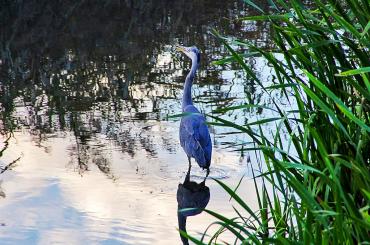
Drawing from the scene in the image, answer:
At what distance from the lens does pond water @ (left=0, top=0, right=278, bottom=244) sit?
5867mm

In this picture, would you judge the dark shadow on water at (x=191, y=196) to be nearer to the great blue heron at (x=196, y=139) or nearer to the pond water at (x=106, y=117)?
the pond water at (x=106, y=117)

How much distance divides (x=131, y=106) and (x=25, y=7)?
4.86 metres

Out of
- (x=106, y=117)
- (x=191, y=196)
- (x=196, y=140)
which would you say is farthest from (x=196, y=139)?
(x=106, y=117)

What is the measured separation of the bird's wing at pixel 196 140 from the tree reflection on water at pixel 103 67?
1.60 feet

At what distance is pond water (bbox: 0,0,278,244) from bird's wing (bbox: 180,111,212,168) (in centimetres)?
19

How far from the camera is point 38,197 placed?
618cm

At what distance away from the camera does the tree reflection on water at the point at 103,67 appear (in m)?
7.84

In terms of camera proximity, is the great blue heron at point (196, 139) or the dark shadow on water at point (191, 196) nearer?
the dark shadow on water at point (191, 196)

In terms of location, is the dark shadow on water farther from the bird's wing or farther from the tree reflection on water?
the tree reflection on water

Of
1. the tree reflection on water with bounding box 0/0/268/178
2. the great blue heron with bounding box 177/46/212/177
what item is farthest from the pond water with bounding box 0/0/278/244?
the great blue heron with bounding box 177/46/212/177

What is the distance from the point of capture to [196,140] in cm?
666

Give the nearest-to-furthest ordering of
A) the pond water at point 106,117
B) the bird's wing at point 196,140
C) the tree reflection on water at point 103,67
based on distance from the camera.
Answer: the pond water at point 106,117 → the bird's wing at point 196,140 → the tree reflection on water at point 103,67

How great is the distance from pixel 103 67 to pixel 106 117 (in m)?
2.09

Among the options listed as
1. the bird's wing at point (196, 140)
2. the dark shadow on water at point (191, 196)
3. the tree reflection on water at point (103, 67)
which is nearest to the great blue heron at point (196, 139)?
the bird's wing at point (196, 140)
